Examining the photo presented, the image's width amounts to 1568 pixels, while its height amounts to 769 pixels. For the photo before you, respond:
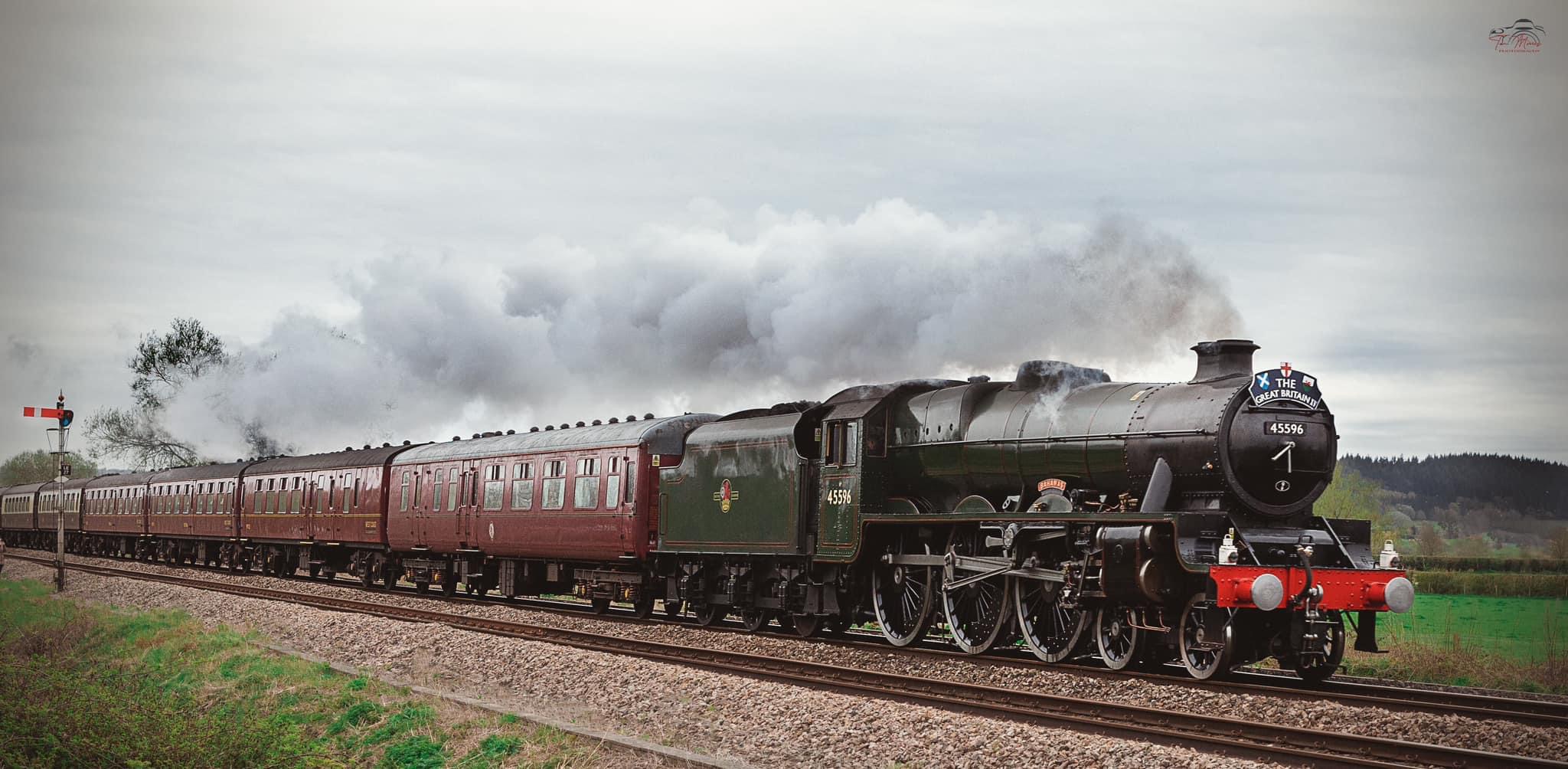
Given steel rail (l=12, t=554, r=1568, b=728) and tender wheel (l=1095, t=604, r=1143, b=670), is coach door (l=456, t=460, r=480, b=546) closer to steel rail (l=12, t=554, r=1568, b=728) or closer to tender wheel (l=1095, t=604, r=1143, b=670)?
steel rail (l=12, t=554, r=1568, b=728)

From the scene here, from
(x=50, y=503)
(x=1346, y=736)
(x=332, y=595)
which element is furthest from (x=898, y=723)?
(x=50, y=503)

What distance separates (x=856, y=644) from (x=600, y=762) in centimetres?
760

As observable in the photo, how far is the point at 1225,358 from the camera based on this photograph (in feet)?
44.5

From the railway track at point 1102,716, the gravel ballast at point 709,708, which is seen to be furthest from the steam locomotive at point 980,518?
the gravel ballast at point 709,708

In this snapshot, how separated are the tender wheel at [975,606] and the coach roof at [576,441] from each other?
300 inches

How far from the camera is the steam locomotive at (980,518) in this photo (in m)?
12.6

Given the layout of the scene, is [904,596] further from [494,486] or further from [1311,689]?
[494,486]

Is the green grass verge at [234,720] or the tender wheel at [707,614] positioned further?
the tender wheel at [707,614]

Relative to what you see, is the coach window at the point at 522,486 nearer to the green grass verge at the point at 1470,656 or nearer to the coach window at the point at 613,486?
the coach window at the point at 613,486

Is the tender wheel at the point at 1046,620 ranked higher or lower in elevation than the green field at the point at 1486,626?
higher

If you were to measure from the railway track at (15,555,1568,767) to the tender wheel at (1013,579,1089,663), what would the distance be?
185cm

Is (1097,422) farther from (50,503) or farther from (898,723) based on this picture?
(50,503)

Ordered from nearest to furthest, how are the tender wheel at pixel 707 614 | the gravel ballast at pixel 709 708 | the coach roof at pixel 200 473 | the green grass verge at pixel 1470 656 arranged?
the gravel ballast at pixel 709 708 < the green grass verge at pixel 1470 656 < the tender wheel at pixel 707 614 < the coach roof at pixel 200 473

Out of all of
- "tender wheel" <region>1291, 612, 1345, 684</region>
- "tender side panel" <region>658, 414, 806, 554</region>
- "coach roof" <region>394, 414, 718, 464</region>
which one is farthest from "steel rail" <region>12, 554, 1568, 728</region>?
Answer: "coach roof" <region>394, 414, 718, 464</region>
